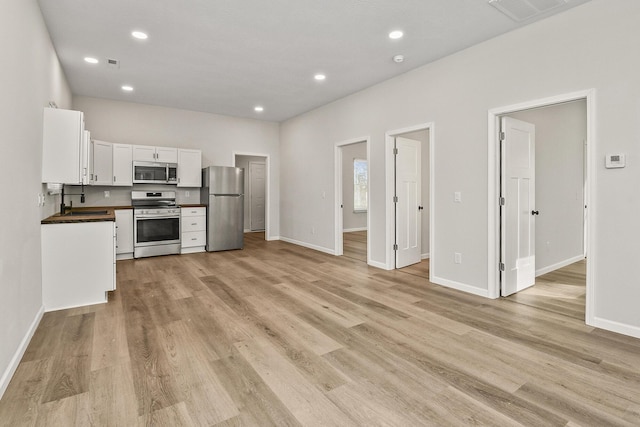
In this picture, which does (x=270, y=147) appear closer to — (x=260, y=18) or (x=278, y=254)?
(x=278, y=254)

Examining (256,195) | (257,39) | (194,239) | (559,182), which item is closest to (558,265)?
(559,182)

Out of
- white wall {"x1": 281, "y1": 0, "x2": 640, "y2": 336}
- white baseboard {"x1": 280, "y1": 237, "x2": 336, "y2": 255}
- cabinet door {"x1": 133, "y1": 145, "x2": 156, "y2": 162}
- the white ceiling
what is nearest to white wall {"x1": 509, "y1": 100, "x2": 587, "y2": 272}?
white wall {"x1": 281, "y1": 0, "x2": 640, "y2": 336}

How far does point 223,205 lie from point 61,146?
3.30 meters

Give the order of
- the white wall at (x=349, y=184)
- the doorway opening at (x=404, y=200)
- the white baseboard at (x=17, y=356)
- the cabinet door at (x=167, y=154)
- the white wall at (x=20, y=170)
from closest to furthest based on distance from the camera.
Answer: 1. the white baseboard at (x=17, y=356)
2. the white wall at (x=20, y=170)
3. the doorway opening at (x=404, y=200)
4. the cabinet door at (x=167, y=154)
5. the white wall at (x=349, y=184)

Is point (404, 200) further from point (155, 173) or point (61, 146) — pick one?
point (155, 173)

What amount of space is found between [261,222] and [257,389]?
8.01m

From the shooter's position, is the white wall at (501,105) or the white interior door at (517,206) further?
the white interior door at (517,206)

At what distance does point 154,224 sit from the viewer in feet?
18.8

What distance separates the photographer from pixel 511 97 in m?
3.29

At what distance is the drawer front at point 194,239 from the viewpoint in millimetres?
6074

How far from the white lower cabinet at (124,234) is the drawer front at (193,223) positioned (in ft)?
2.88

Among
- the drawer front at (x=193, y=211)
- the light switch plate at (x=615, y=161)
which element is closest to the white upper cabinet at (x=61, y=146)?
the drawer front at (x=193, y=211)

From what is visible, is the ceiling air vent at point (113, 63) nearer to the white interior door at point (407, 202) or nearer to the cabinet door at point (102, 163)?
the cabinet door at point (102, 163)

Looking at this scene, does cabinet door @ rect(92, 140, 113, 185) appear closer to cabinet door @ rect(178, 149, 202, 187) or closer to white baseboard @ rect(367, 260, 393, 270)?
cabinet door @ rect(178, 149, 202, 187)
